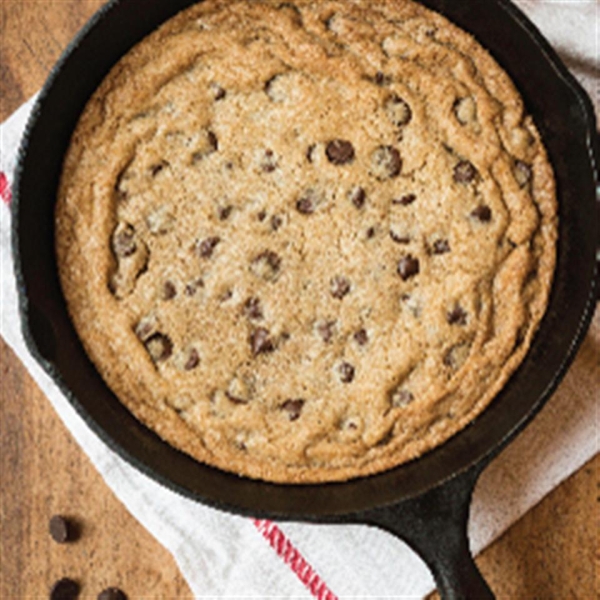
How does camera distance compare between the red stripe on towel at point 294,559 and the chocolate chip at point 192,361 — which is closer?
the chocolate chip at point 192,361

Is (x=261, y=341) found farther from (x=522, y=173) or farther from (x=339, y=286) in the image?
(x=522, y=173)

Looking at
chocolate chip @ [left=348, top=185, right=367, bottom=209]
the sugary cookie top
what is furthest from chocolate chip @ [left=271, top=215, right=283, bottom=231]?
chocolate chip @ [left=348, top=185, right=367, bottom=209]

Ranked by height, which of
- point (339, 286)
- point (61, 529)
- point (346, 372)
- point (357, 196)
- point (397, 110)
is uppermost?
point (397, 110)

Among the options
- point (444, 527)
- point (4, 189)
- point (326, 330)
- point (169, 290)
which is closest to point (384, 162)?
point (326, 330)

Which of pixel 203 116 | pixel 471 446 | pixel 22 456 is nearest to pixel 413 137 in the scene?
pixel 203 116

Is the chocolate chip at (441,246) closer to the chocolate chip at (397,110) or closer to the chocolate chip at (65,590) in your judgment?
the chocolate chip at (397,110)

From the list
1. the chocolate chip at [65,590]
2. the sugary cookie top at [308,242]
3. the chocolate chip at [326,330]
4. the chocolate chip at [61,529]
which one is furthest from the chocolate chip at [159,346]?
the chocolate chip at [65,590]
